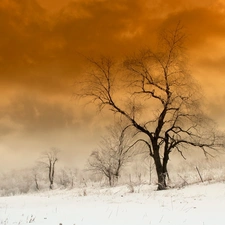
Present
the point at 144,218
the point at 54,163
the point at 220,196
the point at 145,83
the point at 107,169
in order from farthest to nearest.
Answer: the point at 54,163, the point at 107,169, the point at 145,83, the point at 220,196, the point at 144,218

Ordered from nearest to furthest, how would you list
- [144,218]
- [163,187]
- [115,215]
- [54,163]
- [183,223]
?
[183,223] → [144,218] → [115,215] → [163,187] → [54,163]

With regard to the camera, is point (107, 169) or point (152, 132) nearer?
point (152, 132)

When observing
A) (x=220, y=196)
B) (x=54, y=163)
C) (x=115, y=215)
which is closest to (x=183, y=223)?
(x=115, y=215)

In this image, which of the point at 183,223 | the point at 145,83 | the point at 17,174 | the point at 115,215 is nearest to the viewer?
the point at 183,223

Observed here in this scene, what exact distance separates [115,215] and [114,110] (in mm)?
11585

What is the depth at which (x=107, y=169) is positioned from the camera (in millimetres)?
45500

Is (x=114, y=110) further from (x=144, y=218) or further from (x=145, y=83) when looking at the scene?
(x=144, y=218)

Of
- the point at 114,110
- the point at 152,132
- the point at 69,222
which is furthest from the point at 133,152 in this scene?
the point at 69,222

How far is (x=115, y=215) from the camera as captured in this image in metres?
9.41

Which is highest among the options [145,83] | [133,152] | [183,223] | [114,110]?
[145,83]

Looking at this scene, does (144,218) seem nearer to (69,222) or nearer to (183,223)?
(183,223)

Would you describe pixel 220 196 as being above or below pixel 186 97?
below

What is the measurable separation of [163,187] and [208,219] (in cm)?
1089

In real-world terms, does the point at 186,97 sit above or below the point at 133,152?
above
